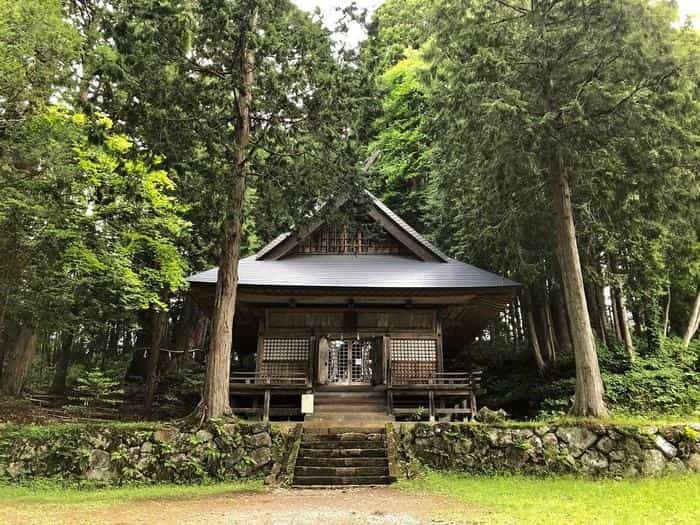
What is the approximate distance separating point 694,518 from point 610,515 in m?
0.90

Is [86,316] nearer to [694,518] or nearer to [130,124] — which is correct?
[130,124]

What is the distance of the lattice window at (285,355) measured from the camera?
1345 centimetres

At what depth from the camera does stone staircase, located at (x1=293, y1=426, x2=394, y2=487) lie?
27.1 ft

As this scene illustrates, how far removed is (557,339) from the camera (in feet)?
60.3

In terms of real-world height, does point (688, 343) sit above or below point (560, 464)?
above

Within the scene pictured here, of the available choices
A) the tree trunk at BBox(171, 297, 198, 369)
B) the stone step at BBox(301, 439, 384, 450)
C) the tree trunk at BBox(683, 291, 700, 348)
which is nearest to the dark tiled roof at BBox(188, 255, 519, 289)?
the stone step at BBox(301, 439, 384, 450)

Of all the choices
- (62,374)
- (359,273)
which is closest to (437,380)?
(359,273)

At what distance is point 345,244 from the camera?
1531 cm

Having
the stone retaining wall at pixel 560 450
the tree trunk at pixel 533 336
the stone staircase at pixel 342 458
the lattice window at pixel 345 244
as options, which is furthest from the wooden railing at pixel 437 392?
the tree trunk at pixel 533 336

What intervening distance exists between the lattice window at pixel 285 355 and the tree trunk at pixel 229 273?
12.3ft

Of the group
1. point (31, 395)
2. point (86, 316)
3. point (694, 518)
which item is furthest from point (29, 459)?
point (694, 518)

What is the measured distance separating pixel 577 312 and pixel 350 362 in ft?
20.5

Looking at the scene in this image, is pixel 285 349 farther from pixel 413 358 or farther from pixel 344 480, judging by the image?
pixel 344 480

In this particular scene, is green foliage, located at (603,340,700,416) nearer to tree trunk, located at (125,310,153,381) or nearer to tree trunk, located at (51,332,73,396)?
tree trunk, located at (125,310,153,381)
